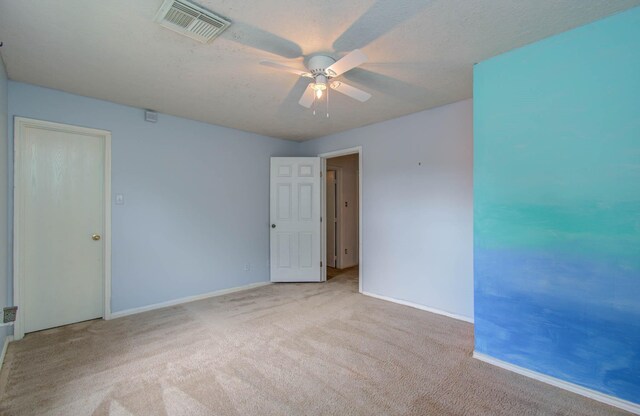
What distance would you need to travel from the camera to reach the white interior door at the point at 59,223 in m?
2.73

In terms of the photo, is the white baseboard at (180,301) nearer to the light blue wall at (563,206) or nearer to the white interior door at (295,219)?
the white interior door at (295,219)

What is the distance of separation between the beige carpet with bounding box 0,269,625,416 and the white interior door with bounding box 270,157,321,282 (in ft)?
4.56

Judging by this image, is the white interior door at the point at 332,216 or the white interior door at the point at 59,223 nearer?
the white interior door at the point at 59,223

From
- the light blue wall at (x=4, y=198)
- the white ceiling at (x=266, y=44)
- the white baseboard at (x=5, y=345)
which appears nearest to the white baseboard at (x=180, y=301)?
the white baseboard at (x=5, y=345)

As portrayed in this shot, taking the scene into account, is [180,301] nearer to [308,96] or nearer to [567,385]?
[308,96]

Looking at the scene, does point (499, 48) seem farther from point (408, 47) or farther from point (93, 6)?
point (93, 6)

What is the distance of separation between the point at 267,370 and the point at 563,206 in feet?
7.99

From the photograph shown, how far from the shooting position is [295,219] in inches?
184

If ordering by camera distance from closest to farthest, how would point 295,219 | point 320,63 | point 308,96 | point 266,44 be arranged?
1. point 266,44
2. point 320,63
3. point 308,96
4. point 295,219

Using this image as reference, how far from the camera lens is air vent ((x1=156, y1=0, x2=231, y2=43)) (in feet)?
5.30

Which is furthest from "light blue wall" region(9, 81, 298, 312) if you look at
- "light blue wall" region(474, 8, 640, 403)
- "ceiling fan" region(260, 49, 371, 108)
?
"light blue wall" region(474, 8, 640, 403)

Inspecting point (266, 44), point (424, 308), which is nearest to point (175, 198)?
point (266, 44)

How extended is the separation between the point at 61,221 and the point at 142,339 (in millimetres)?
1531

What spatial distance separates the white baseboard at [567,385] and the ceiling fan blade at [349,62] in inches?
96.3
